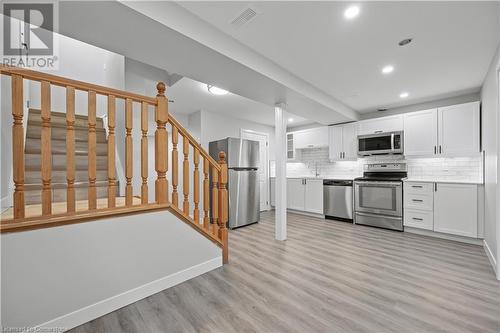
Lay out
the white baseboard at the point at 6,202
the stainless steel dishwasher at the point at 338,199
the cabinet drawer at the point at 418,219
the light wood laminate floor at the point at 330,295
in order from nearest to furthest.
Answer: the light wood laminate floor at the point at 330,295
the white baseboard at the point at 6,202
the cabinet drawer at the point at 418,219
the stainless steel dishwasher at the point at 338,199

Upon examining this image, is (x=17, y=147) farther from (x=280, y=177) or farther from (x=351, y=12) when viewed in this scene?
(x=280, y=177)

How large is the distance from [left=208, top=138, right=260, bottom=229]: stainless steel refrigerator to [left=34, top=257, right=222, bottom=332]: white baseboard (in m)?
1.96

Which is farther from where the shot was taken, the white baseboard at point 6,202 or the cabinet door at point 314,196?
the cabinet door at point 314,196

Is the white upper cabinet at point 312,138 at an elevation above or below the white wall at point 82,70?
below

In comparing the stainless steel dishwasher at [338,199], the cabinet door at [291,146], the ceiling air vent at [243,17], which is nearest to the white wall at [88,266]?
the ceiling air vent at [243,17]

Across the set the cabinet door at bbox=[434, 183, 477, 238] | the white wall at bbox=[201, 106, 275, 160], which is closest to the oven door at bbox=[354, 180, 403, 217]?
the cabinet door at bbox=[434, 183, 477, 238]

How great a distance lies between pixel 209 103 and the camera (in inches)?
170

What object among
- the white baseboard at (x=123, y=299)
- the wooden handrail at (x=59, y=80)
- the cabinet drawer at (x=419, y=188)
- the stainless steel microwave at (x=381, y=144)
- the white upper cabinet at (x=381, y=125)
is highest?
the white upper cabinet at (x=381, y=125)

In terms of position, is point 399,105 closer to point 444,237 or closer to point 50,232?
point 444,237

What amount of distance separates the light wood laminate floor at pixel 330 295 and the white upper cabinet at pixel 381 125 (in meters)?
2.32

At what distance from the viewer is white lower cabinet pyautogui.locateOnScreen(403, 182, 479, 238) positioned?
10.8ft

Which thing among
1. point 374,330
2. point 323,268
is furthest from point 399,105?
point 374,330

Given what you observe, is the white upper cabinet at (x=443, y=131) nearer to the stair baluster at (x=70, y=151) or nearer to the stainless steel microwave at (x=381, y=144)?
the stainless steel microwave at (x=381, y=144)

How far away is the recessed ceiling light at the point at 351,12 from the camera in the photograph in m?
1.77
